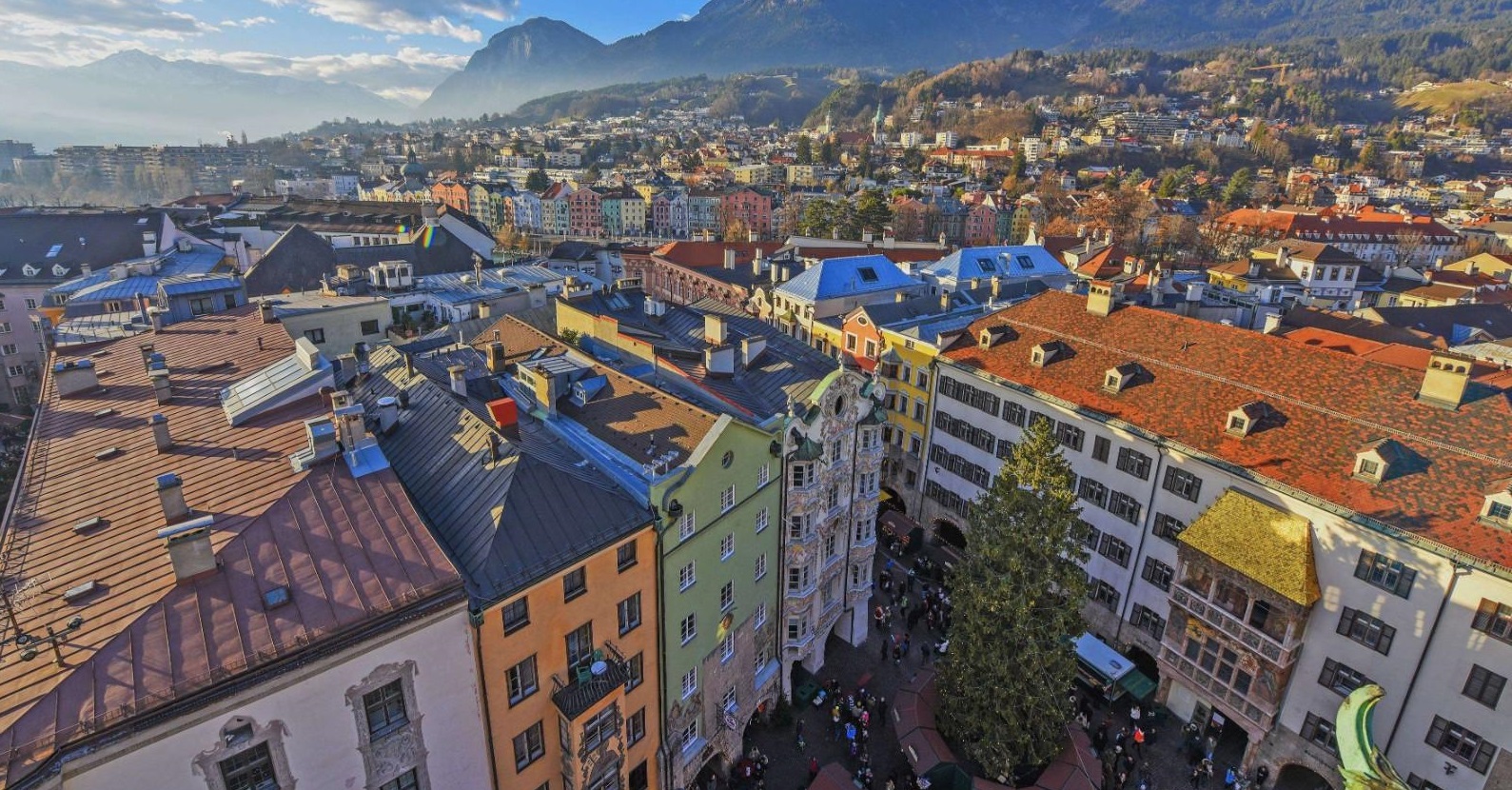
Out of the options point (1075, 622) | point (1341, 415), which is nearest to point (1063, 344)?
point (1341, 415)

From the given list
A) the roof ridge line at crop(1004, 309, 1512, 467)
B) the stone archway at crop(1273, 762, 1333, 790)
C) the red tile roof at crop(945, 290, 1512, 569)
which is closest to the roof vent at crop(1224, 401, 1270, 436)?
the red tile roof at crop(945, 290, 1512, 569)

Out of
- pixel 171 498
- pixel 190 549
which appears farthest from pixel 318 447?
pixel 190 549

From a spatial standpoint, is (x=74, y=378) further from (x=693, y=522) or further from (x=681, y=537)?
(x=693, y=522)

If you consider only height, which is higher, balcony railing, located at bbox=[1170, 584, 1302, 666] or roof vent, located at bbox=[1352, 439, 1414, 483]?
roof vent, located at bbox=[1352, 439, 1414, 483]

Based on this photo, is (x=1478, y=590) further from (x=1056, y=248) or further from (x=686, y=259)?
(x=1056, y=248)

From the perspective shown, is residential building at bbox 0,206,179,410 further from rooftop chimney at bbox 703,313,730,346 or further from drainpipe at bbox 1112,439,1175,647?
drainpipe at bbox 1112,439,1175,647

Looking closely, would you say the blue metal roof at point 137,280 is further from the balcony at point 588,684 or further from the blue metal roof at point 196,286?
the balcony at point 588,684

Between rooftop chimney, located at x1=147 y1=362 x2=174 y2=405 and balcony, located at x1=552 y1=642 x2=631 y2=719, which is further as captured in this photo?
rooftop chimney, located at x1=147 y1=362 x2=174 y2=405

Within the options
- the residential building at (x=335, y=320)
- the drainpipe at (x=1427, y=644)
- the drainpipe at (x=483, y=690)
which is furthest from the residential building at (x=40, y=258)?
the drainpipe at (x=1427, y=644)
